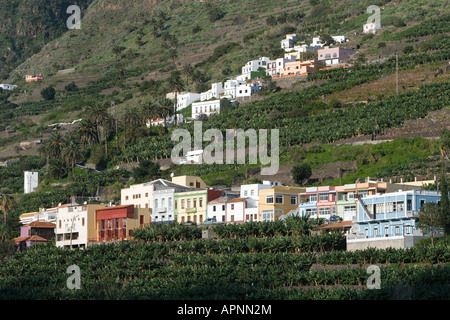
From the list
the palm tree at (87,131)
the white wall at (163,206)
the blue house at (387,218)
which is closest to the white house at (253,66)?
the palm tree at (87,131)

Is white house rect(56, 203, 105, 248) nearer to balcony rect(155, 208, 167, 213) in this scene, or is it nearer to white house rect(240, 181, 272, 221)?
balcony rect(155, 208, 167, 213)

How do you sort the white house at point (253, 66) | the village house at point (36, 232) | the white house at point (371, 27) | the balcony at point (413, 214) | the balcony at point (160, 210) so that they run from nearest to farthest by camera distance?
the balcony at point (413, 214) → the balcony at point (160, 210) → the village house at point (36, 232) → the white house at point (253, 66) → the white house at point (371, 27)

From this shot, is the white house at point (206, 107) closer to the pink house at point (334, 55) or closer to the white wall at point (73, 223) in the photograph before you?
the pink house at point (334, 55)

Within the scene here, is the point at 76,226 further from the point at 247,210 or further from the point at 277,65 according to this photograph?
the point at 277,65

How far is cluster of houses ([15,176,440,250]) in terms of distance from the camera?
255 ft

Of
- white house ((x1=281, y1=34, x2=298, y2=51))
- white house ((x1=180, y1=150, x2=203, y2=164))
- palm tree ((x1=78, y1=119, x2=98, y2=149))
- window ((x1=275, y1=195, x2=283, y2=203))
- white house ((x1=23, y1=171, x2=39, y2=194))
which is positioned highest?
white house ((x1=281, y1=34, x2=298, y2=51))

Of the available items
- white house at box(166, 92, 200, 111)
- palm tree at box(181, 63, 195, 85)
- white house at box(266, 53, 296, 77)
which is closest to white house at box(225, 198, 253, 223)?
white house at box(166, 92, 200, 111)

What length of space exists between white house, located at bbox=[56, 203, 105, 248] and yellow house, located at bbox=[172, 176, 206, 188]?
31.9 ft

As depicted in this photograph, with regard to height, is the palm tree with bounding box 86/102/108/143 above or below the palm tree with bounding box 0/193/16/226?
above

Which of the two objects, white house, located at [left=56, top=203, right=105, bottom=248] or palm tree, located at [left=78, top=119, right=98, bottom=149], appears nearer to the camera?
Result: white house, located at [left=56, top=203, right=105, bottom=248]

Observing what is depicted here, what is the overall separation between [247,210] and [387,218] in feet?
55.8

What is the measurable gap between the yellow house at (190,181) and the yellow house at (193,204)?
5.83 meters

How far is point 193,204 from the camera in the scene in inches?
3743

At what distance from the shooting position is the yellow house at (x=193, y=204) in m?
94.2
